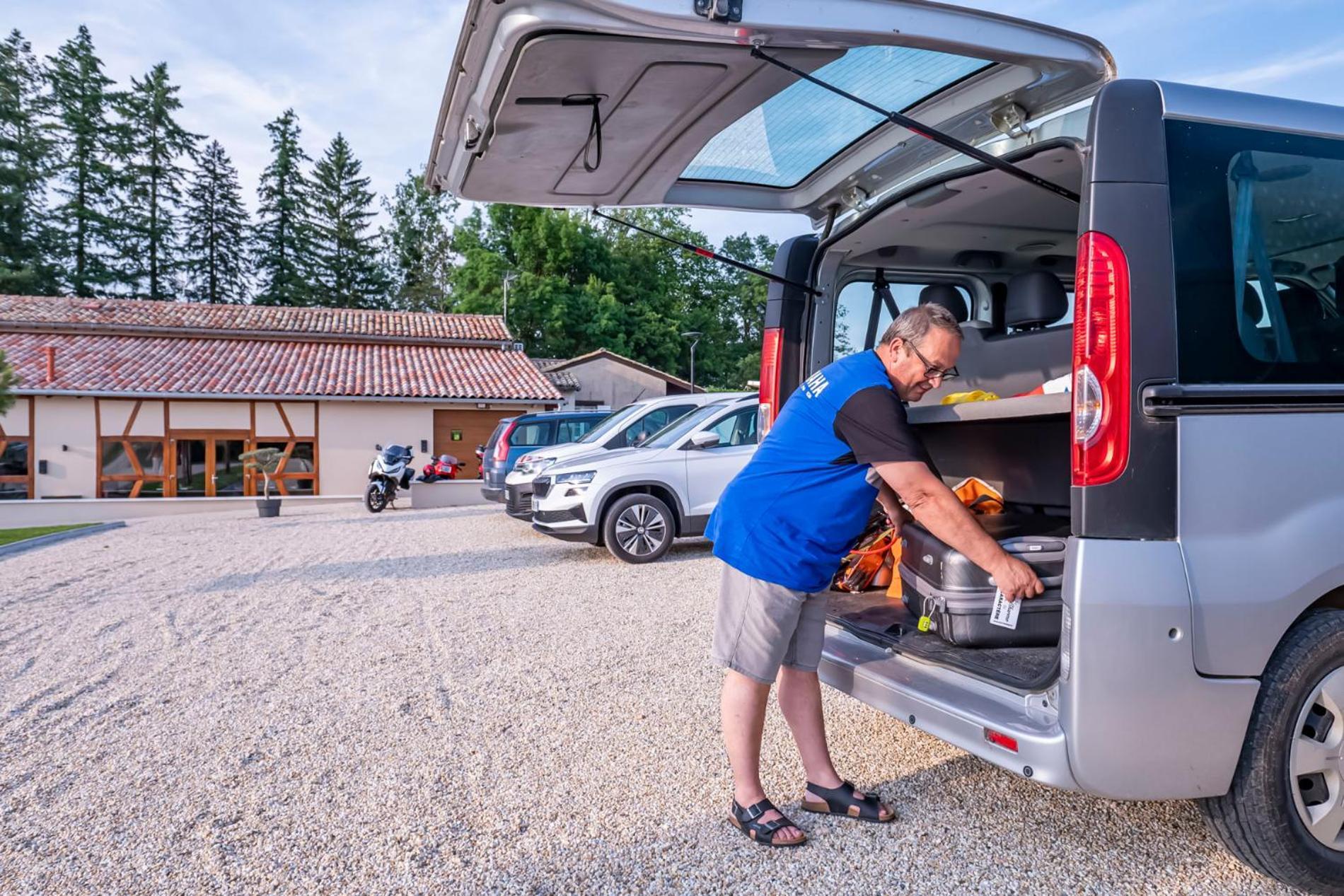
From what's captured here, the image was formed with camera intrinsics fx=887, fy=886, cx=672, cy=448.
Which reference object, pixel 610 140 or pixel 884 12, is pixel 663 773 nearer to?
pixel 610 140

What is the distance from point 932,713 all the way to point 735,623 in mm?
684

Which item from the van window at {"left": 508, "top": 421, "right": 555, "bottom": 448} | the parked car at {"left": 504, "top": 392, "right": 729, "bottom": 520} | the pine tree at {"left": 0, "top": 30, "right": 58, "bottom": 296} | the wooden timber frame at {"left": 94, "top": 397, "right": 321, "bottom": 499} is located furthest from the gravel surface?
the pine tree at {"left": 0, "top": 30, "right": 58, "bottom": 296}

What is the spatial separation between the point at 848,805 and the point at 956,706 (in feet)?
2.39

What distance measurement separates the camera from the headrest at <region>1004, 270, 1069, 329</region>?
15.2 feet

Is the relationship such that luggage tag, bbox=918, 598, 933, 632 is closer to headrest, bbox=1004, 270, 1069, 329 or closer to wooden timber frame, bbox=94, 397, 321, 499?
headrest, bbox=1004, 270, 1069, 329

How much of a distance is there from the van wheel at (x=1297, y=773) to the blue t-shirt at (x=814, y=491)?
1.13 meters

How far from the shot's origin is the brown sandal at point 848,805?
313 cm

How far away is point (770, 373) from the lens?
4.27 meters

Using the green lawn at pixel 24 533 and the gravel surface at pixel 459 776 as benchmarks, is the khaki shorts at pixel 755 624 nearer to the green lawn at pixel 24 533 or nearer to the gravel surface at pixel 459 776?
the gravel surface at pixel 459 776

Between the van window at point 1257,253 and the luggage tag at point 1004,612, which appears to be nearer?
the van window at point 1257,253

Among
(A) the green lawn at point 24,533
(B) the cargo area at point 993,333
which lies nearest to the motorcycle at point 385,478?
(A) the green lawn at point 24,533

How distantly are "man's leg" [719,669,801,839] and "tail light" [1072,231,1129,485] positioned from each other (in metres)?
1.29

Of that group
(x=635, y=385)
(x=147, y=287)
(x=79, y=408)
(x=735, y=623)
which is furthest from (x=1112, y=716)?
(x=147, y=287)

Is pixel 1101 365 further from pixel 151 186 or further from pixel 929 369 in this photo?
pixel 151 186
